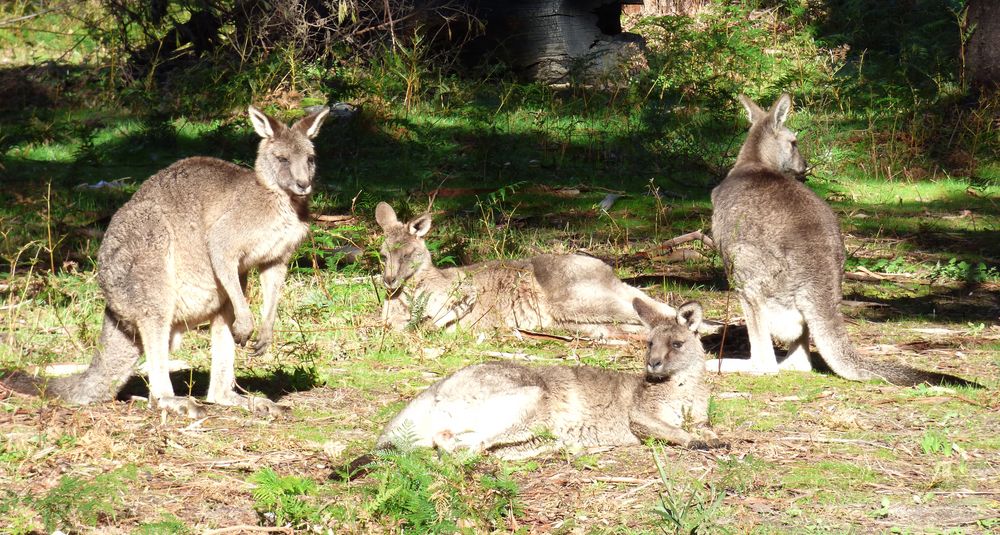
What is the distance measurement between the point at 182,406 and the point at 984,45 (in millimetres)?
10908

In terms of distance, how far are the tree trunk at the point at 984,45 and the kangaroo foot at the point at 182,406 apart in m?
10.5

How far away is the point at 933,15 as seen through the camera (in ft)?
53.8

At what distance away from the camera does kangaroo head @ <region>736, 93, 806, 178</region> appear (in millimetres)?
8562

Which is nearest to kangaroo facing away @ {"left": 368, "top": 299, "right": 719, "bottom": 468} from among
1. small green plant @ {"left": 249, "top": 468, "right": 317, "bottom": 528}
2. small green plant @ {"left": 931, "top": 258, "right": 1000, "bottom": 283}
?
small green plant @ {"left": 249, "top": 468, "right": 317, "bottom": 528}

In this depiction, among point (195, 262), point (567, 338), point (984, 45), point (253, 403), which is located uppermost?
point (984, 45)

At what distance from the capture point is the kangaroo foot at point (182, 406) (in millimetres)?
6156

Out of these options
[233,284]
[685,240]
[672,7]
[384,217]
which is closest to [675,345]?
[233,284]

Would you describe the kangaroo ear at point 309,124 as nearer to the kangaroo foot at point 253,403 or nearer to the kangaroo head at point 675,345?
the kangaroo foot at point 253,403

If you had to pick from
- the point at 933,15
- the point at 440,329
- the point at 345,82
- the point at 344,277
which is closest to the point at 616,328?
the point at 440,329

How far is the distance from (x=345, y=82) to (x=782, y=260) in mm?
7621

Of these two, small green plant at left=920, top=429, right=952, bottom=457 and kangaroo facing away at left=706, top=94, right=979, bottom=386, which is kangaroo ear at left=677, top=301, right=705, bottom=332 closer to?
small green plant at left=920, top=429, right=952, bottom=457

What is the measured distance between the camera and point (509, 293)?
8.88 meters

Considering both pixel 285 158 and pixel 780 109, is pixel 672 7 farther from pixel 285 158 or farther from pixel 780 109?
pixel 285 158

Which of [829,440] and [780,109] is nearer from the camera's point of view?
[829,440]
